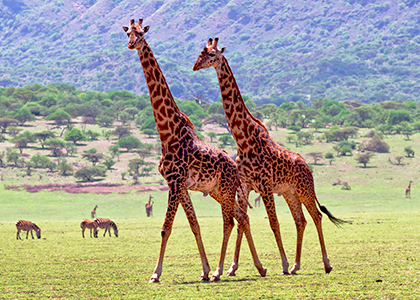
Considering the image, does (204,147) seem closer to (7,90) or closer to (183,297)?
(183,297)

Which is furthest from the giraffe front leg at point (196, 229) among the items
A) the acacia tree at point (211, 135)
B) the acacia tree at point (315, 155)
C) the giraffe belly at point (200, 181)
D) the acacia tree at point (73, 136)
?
the acacia tree at point (211, 135)

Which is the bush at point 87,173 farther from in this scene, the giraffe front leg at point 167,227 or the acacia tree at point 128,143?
the giraffe front leg at point 167,227

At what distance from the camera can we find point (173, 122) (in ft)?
39.1

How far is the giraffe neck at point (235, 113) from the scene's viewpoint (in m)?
12.6

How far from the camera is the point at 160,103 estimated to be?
11.9m

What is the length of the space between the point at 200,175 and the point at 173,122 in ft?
3.84

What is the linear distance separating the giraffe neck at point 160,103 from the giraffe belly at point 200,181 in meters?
0.80

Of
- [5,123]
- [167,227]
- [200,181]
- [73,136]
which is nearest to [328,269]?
[200,181]

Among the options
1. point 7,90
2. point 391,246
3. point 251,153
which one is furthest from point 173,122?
point 7,90

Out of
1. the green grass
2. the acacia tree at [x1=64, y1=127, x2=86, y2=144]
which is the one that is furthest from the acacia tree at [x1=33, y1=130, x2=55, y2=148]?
the green grass

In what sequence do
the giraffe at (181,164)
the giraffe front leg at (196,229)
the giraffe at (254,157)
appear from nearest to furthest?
1. the giraffe at (181,164)
2. the giraffe front leg at (196,229)
3. the giraffe at (254,157)

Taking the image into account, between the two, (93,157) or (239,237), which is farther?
(93,157)

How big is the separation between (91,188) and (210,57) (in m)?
42.3

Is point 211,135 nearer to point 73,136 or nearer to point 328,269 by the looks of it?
point 73,136
